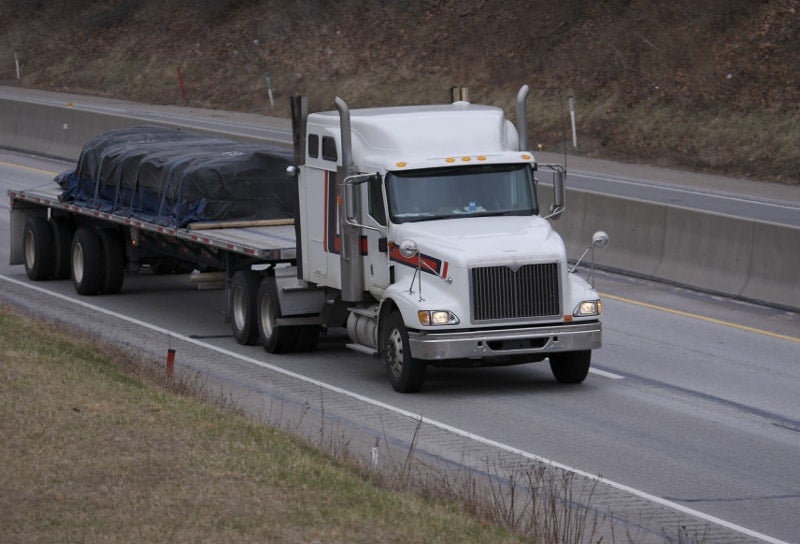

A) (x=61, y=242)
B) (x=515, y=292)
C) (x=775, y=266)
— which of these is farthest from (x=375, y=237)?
Answer: (x=61, y=242)

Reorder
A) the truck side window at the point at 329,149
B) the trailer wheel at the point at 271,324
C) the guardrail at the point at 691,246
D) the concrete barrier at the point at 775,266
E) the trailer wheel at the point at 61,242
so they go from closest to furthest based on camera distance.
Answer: the truck side window at the point at 329,149, the trailer wheel at the point at 271,324, the concrete barrier at the point at 775,266, the guardrail at the point at 691,246, the trailer wheel at the point at 61,242

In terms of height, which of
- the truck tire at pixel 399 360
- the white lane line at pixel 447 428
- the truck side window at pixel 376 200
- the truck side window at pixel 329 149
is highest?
the truck side window at pixel 329 149

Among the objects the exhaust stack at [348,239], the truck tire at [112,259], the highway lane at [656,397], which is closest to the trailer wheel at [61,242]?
the truck tire at [112,259]

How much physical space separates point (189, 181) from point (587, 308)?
6085mm

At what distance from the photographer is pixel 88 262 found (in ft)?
66.8

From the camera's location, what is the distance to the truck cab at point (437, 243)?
1384 centimetres

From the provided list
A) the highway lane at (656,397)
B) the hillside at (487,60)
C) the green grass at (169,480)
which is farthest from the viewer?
the hillside at (487,60)

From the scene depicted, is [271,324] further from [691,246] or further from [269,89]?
[269,89]

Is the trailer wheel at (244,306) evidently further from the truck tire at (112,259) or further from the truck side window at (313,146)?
the truck tire at (112,259)

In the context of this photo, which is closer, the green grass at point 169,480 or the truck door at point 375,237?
the green grass at point 169,480

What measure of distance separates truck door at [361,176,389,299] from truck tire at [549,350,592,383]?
6.34 ft

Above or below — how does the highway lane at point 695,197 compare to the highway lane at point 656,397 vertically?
above

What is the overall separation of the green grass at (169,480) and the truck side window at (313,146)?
4.28 m

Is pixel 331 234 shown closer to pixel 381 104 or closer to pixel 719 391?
pixel 719 391
